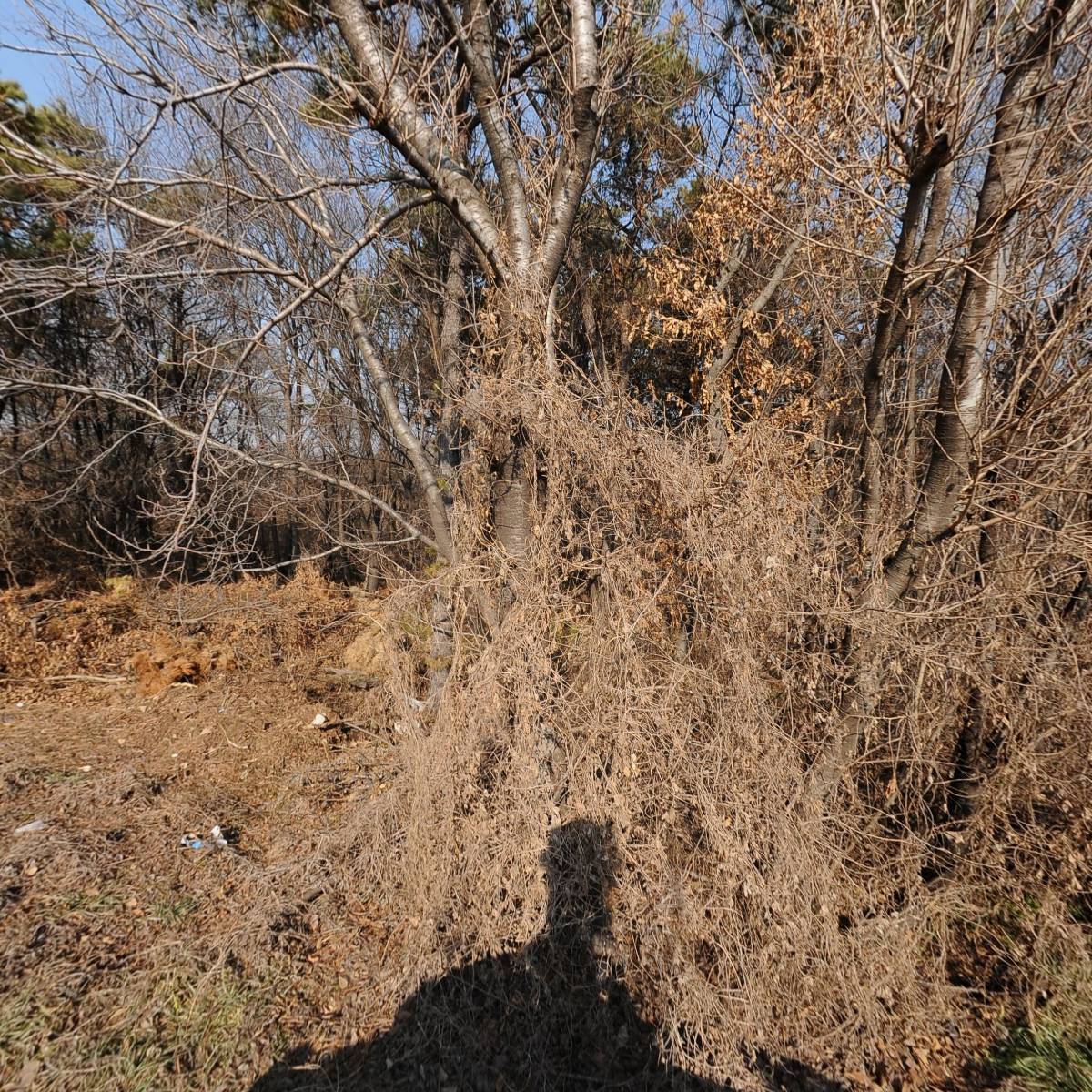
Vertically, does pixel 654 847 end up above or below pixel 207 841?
above

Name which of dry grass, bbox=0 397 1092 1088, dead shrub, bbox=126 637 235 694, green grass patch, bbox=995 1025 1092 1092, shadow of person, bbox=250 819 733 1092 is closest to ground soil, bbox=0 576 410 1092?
dry grass, bbox=0 397 1092 1088

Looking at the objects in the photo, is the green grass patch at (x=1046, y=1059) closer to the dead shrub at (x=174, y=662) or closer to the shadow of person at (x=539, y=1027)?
the shadow of person at (x=539, y=1027)

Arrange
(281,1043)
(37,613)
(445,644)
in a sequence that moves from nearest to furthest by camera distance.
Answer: (281,1043), (445,644), (37,613)

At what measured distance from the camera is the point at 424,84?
3.54 m

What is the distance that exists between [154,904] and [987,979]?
177 inches

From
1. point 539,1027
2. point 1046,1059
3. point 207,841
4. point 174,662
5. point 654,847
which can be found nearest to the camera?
point 1046,1059

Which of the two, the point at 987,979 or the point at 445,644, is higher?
the point at 445,644

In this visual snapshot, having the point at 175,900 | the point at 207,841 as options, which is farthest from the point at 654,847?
the point at 207,841

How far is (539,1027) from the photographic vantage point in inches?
114

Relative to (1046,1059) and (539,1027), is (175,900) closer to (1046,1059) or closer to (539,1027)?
(539,1027)

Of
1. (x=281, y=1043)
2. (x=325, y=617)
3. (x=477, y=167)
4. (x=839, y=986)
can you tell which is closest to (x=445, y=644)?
(x=281, y=1043)

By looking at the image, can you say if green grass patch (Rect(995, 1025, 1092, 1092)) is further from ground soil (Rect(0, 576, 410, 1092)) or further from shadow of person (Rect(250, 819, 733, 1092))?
ground soil (Rect(0, 576, 410, 1092))

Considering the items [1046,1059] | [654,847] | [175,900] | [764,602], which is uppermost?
[764,602]

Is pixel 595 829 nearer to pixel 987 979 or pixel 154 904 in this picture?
pixel 987 979
